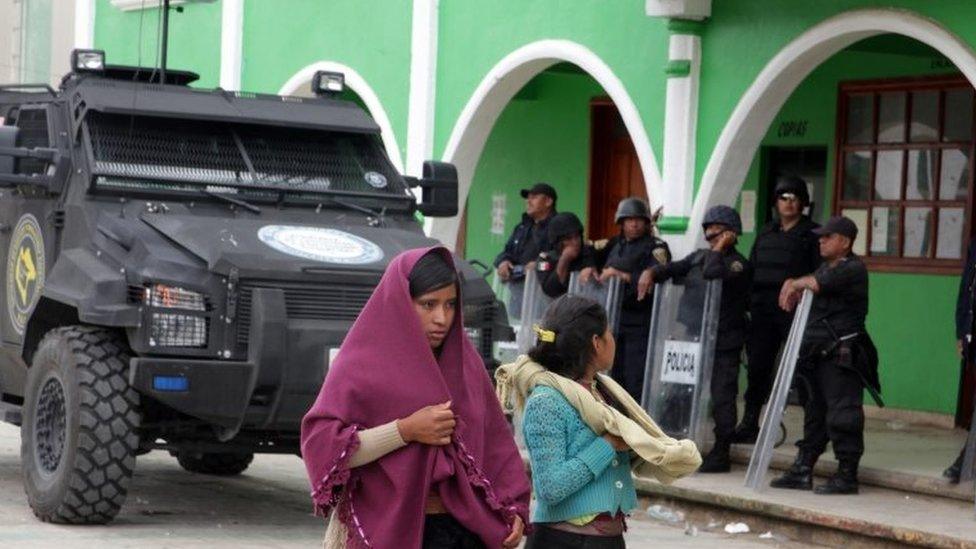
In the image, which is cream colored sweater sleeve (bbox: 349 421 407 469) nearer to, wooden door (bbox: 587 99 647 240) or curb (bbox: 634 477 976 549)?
curb (bbox: 634 477 976 549)

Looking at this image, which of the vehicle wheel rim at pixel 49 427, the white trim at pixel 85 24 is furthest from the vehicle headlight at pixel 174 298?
the white trim at pixel 85 24

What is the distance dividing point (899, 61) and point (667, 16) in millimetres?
2349

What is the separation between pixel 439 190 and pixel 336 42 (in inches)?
283

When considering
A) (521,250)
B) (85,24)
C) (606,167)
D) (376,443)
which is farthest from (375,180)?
(85,24)

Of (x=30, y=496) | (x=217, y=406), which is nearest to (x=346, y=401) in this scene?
(x=217, y=406)

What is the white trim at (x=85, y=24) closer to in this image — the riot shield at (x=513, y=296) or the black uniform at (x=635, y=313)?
the riot shield at (x=513, y=296)

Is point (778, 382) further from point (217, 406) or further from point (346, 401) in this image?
point (346, 401)

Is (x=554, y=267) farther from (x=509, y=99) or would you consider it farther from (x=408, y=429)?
(x=408, y=429)

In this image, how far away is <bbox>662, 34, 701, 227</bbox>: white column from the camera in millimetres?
13852

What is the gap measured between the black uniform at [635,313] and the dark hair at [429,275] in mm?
8172

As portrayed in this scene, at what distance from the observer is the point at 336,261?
10055mm

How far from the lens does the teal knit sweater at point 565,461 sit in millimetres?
5707

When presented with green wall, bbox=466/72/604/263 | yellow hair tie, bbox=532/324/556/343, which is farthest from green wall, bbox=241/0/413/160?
yellow hair tie, bbox=532/324/556/343

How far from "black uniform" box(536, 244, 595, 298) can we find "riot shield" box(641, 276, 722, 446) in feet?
3.31
